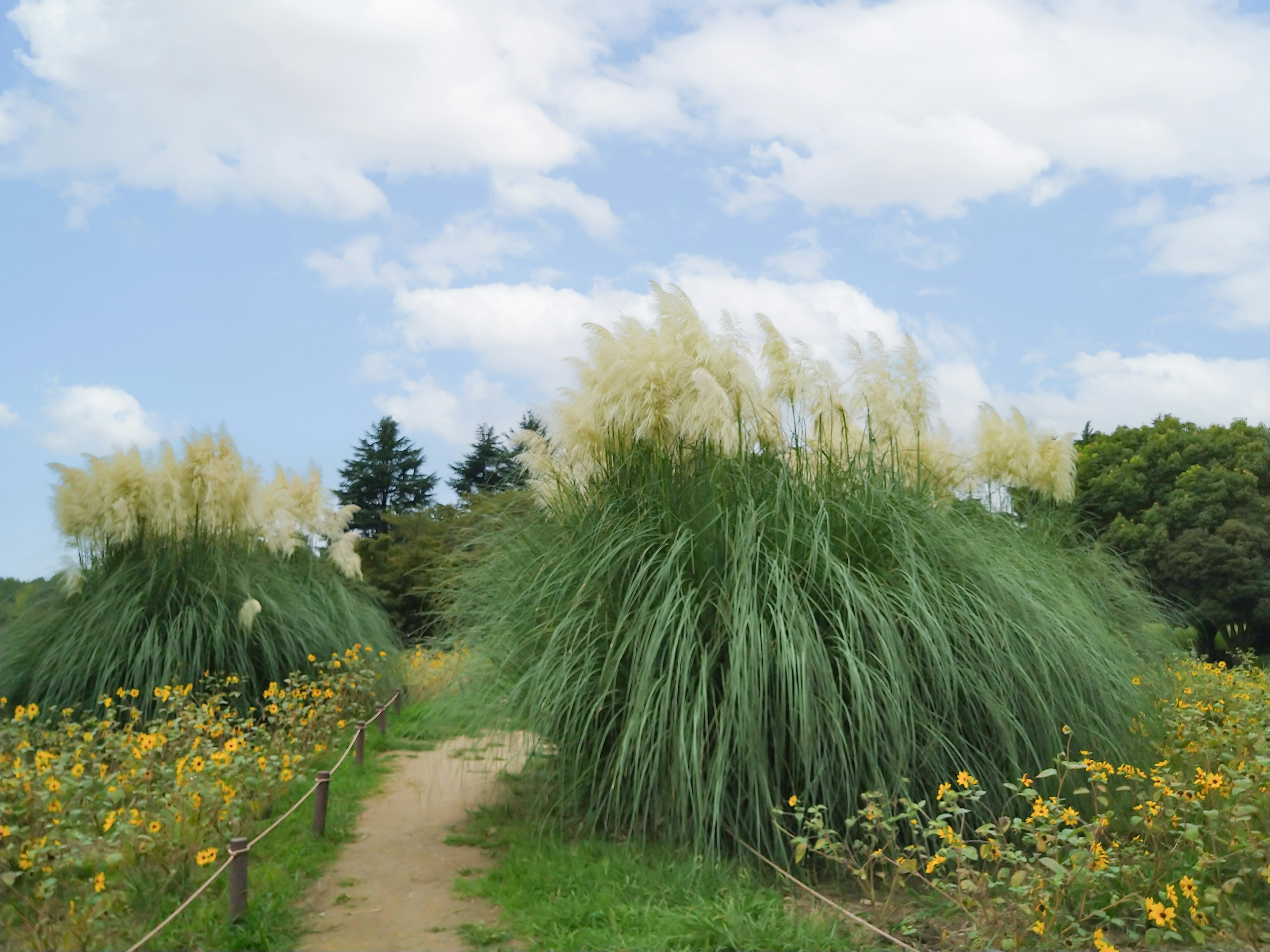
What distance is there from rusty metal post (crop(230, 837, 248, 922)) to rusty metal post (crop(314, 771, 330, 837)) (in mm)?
1100

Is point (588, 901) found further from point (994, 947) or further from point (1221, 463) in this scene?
point (1221, 463)

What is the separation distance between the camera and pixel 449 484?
89.0 ft

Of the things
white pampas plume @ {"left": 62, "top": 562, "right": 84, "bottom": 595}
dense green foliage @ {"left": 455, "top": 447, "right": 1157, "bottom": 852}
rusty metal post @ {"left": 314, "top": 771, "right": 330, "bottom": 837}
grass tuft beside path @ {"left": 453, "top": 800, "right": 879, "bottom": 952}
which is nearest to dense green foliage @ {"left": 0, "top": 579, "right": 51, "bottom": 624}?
white pampas plume @ {"left": 62, "top": 562, "right": 84, "bottom": 595}

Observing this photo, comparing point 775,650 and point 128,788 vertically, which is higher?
point 775,650

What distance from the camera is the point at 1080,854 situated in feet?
10.3

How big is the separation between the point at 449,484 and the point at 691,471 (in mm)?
23047

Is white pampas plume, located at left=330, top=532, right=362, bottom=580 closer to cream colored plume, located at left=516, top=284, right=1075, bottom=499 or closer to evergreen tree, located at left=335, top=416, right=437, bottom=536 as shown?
cream colored plume, located at left=516, top=284, right=1075, bottom=499

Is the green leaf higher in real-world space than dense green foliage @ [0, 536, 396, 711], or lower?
lower

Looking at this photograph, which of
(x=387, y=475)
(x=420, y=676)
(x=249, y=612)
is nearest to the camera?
(x=249, y=612)

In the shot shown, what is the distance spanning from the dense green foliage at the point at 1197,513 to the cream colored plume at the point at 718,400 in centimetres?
1213

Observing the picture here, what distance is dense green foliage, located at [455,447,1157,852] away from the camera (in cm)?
389

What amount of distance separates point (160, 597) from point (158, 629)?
0.25 meters

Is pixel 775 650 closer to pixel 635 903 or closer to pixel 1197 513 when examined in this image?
pixel 635 903

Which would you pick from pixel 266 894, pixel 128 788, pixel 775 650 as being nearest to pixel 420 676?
pixel 128 788
